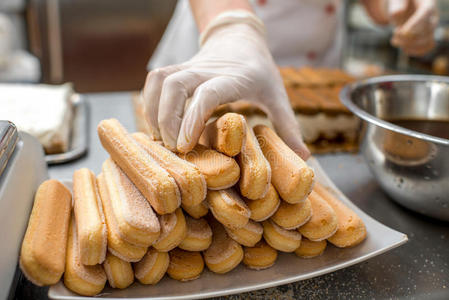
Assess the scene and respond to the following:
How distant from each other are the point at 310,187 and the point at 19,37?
4023mm

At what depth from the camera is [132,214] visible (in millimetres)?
786

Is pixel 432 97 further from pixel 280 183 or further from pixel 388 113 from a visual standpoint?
pixel 280 183

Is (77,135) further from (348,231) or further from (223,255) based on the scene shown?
(348,231)

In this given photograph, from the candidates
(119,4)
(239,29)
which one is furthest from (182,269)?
(119,4)

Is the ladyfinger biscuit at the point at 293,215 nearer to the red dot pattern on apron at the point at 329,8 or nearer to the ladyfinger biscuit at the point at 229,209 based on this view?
the ladyfinger biscuit at the point at 229,209

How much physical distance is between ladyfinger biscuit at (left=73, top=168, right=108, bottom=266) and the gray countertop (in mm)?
202

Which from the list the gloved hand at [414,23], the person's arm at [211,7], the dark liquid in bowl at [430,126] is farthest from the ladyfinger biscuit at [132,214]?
the gloved hand at [414,23]

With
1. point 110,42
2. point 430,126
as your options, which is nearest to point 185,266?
point 430,126

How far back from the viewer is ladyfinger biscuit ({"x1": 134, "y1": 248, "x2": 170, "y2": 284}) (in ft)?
2.67

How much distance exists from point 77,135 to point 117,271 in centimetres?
108

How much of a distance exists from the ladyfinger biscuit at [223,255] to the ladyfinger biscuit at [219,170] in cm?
14

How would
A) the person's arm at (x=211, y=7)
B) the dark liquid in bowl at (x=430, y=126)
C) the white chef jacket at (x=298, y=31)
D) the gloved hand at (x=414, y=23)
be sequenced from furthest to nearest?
the white chef jacket at (x=298, y=31), the gloved hand at (x=414, y=23), the person's arm at (x=211, y=7), the dark liquid in bowl at (x=430, y=126)

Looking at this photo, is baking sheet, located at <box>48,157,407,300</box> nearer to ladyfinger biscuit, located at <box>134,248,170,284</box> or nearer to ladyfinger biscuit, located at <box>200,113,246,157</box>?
ladyfinger biscuit, located at <box>134,248,170,284</box>

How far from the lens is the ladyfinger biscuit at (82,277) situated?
769mm
